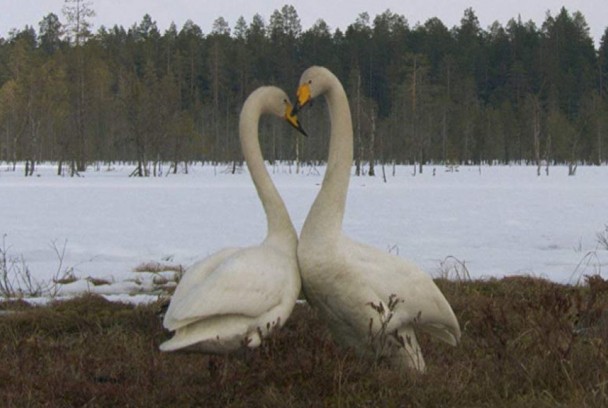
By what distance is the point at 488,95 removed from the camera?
101562mm

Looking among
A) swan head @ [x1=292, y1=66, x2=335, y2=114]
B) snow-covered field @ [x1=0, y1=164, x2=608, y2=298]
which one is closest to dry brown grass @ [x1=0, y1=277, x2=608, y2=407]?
swan head @ [x1=292, y1=66, x2=335, y2=114]

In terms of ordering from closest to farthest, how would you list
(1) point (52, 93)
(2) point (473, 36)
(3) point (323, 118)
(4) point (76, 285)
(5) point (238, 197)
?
(4) point (76, 285) < (5) point (238, 197) < (1) point (52, 93) < (3) point (323, 118) < (2) point (473, 36)

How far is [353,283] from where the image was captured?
404cm

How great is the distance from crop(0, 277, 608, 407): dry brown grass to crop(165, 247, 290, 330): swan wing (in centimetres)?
20

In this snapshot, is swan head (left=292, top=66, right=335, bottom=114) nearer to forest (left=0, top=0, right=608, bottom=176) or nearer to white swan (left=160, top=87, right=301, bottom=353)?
white swan (left=160, top=87, right=301, bottom=353)

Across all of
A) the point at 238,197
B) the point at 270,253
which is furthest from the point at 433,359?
the point at 238,197

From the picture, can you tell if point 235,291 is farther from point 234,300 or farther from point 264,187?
point 264,187

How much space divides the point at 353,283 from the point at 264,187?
2.93ft

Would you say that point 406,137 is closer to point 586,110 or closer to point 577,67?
point 586,110

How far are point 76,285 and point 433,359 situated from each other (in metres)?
4.24

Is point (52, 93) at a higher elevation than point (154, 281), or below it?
higher

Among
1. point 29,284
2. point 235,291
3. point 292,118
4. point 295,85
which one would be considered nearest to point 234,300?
point 235,291

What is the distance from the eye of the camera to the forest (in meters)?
49.4

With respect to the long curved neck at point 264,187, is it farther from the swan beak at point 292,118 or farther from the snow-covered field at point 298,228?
the snow-covered field at point 298,228
